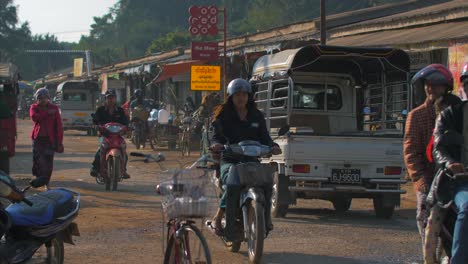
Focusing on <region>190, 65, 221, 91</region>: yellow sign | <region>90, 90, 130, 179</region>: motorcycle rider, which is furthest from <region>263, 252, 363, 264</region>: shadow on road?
<region>190, 65, 221, 91</region>: yellow sign

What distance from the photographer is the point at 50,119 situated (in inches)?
523

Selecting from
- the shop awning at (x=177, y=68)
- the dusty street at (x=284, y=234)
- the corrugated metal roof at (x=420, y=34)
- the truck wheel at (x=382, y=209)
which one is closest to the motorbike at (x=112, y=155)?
the dusty street at (x=284, y=234)

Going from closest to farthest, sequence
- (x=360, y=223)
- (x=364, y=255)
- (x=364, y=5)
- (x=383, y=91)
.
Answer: (x=364, y=255) < (x=360, y=223) < (x=383, y=91) < (x=364, y=5)

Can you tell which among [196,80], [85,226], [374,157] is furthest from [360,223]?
[196,80]

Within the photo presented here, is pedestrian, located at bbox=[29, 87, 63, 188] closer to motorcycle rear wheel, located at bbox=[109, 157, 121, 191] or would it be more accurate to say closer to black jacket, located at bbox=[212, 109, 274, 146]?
motorcycle rear wheel, located at bbox=[109, 157, 121, 191]

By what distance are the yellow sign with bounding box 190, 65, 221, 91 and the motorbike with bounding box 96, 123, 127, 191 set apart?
9244 mm

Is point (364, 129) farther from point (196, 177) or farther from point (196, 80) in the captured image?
point (196, 80)

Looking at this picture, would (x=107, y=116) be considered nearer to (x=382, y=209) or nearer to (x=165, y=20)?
(x=382, y=209)

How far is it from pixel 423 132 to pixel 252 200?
76.9 inches

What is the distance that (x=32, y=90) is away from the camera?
76500 millimetres

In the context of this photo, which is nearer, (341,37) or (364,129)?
(364,129)

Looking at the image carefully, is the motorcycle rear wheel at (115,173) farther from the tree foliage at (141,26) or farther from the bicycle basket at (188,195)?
the tree foliage at (141,26)

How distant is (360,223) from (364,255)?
8.49ft

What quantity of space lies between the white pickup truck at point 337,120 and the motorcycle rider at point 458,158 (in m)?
5.49
